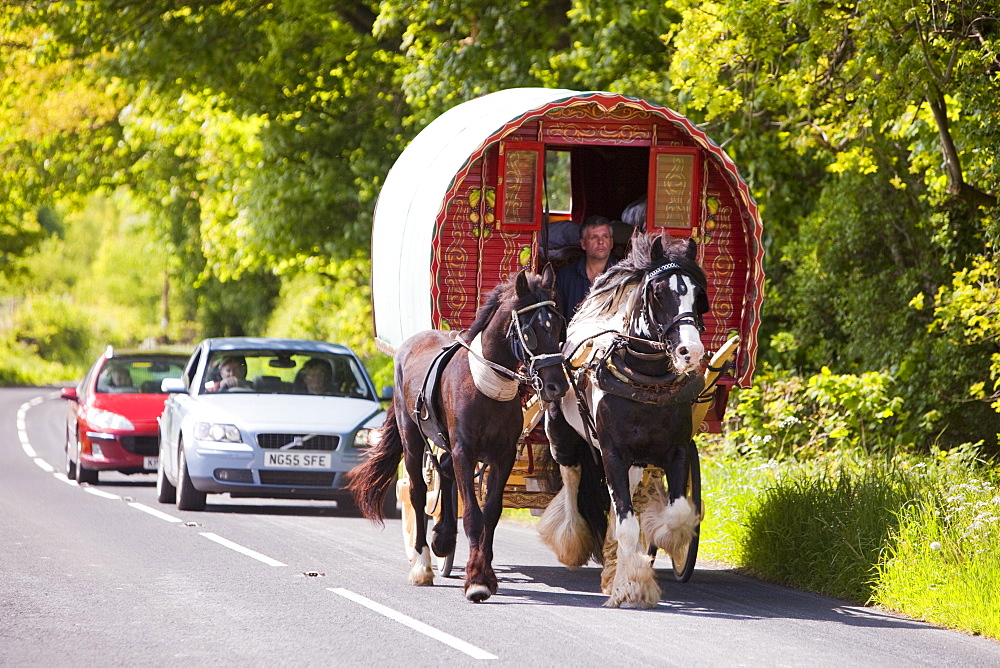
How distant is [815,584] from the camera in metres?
9.54

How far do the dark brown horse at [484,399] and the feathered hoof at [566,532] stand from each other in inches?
25.4

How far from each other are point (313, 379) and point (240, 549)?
3.93 metres

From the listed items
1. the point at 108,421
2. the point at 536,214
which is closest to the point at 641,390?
the point at 536,214

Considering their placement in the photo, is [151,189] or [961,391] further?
[151,189]

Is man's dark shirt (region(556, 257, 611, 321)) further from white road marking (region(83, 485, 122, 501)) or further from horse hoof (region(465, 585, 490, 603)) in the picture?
white road marking (region(83, 485, 122, 501))

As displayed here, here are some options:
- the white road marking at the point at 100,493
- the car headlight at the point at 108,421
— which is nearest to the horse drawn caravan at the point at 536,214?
the white road marking at the point at 100,493

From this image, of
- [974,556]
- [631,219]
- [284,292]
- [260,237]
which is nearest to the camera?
[974,556]

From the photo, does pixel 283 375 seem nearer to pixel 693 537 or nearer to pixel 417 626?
pixel 693 537

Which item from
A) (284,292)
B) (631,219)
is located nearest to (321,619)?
(631,219)

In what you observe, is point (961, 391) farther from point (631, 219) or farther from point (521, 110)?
point (521, 110)

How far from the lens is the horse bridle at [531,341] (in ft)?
26.4

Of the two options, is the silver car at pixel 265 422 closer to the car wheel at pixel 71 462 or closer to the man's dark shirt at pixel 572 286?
the car wheel at pixel 71 462

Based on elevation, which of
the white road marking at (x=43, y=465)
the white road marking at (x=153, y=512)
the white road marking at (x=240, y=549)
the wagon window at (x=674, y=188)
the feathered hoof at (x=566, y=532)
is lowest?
the white road marking at (x=43, y=465)

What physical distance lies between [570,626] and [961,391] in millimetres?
7551
